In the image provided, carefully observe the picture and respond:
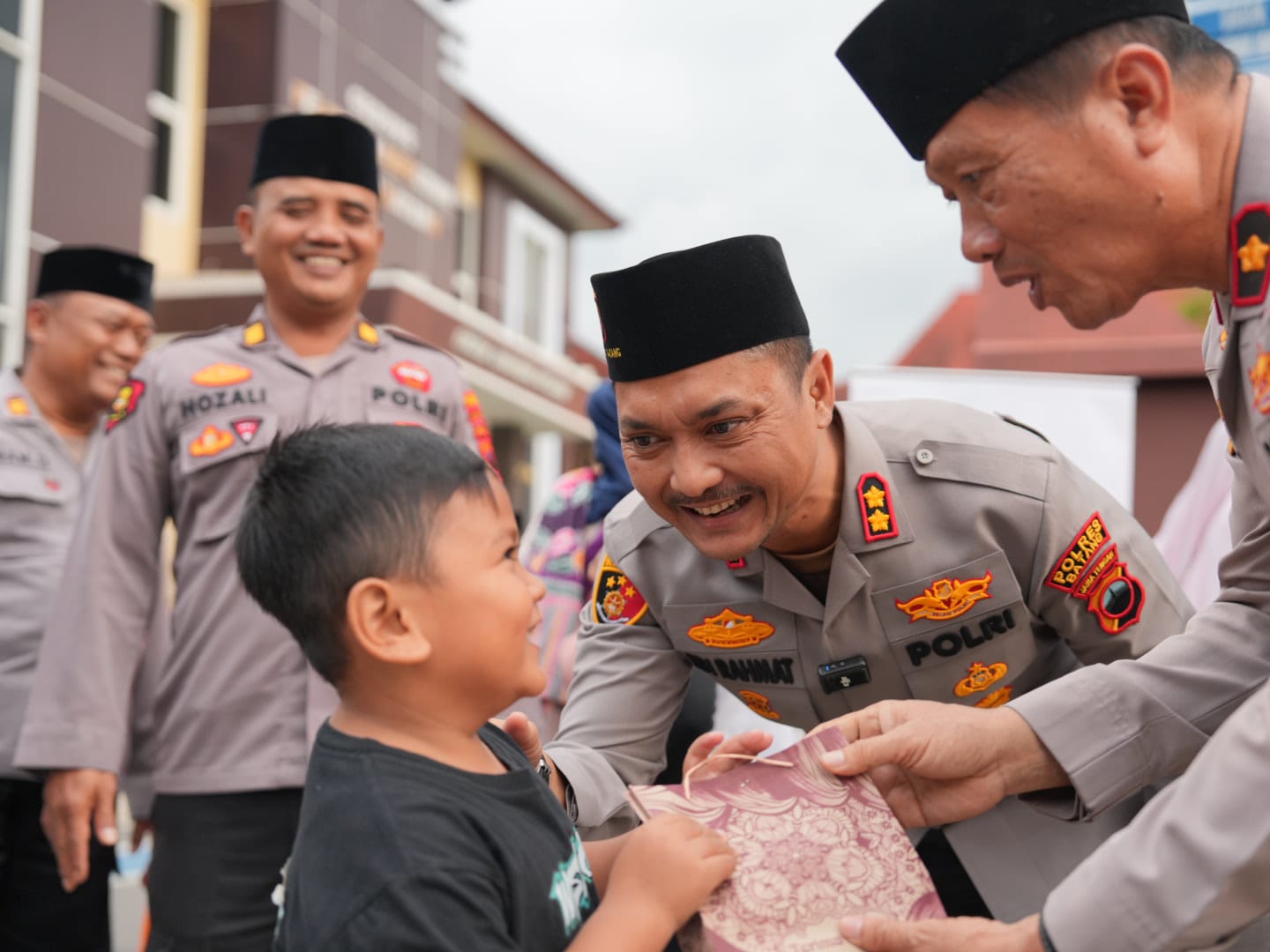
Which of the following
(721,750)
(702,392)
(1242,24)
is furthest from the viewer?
(1242,24)

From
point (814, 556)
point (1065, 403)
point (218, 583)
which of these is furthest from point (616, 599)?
point (1065, 403)

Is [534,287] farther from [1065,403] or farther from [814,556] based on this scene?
[814,556]

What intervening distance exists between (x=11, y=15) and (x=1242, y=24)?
265 inches

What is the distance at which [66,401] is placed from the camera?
13.3 feet

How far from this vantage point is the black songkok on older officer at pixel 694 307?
221 cm

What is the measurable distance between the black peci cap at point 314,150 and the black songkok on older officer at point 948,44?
1759 mm

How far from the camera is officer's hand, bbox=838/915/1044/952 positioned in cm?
150

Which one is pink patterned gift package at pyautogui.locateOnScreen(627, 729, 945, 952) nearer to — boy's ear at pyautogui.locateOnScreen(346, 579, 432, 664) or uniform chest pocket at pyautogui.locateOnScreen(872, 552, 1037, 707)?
boy's ear at pyautogui.locateOnScreen(346, 579, 432, 664)

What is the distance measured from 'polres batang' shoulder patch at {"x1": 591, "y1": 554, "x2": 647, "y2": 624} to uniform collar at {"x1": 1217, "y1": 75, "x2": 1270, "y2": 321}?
1277 mm

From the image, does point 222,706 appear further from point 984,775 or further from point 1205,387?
point 1205,387

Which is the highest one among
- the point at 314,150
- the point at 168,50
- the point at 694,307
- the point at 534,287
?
the point at 168,50

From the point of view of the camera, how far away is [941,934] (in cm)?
154

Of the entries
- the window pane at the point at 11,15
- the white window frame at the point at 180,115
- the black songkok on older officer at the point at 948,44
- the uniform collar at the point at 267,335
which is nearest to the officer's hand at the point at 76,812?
the uniform collar at the point at 267,335

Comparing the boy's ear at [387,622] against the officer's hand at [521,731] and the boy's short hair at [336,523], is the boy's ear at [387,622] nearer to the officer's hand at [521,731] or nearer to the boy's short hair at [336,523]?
the boy's short hair at [336,523]
